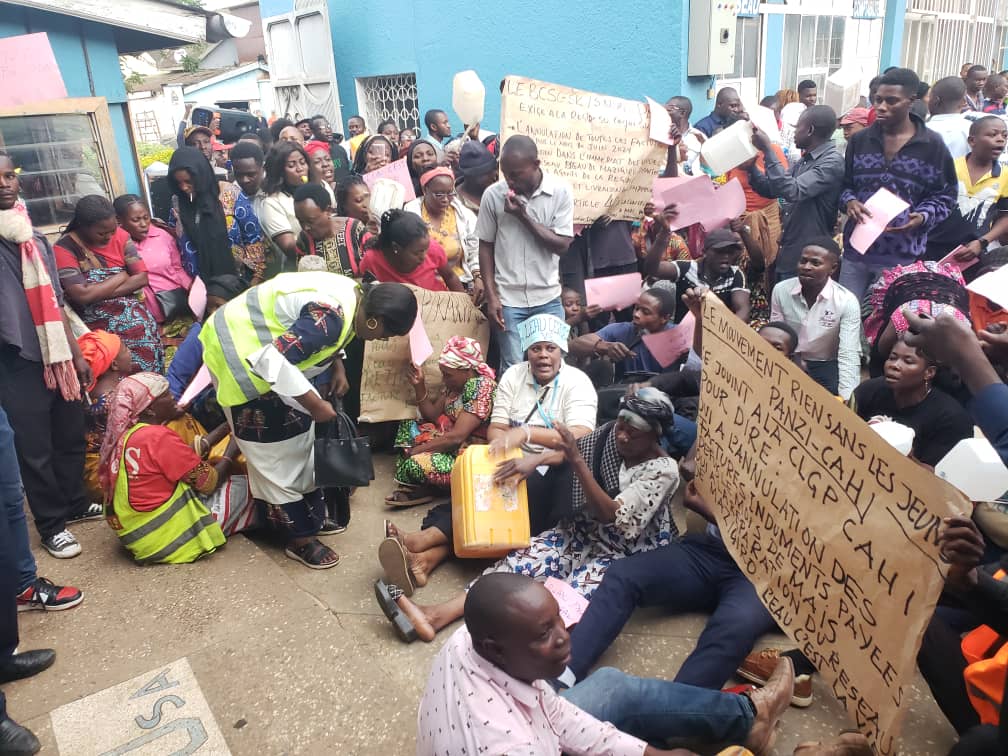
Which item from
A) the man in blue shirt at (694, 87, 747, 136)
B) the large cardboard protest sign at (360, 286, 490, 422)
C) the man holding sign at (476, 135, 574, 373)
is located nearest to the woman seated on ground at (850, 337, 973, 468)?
the man holding sign at (476, 135, 574, 373)

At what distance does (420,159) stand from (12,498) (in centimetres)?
400

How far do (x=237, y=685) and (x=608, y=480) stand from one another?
1.74m

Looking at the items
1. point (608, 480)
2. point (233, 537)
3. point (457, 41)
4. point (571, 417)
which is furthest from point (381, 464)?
point (457, 41)

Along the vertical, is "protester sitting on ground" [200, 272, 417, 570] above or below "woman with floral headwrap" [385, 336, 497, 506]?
above

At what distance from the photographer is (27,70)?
14.9 feet

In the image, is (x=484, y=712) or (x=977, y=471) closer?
(x=484, y=712)

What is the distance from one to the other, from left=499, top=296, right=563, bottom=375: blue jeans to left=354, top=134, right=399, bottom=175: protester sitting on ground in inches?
106

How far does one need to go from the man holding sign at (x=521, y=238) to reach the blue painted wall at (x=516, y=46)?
495 centimetres

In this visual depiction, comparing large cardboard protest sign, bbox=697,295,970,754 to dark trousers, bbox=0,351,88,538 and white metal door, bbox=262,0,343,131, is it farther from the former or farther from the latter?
white metal door, bbox=262,0,343,131

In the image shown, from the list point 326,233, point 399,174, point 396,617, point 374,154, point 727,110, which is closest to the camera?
point 396,617

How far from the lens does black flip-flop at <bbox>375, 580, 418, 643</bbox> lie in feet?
10.2

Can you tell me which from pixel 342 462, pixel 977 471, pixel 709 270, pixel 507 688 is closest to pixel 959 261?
pixel 709 270

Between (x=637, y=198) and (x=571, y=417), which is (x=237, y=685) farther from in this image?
(x=637, y=198)

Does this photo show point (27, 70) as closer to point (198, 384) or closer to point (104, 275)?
point (104, 275)
